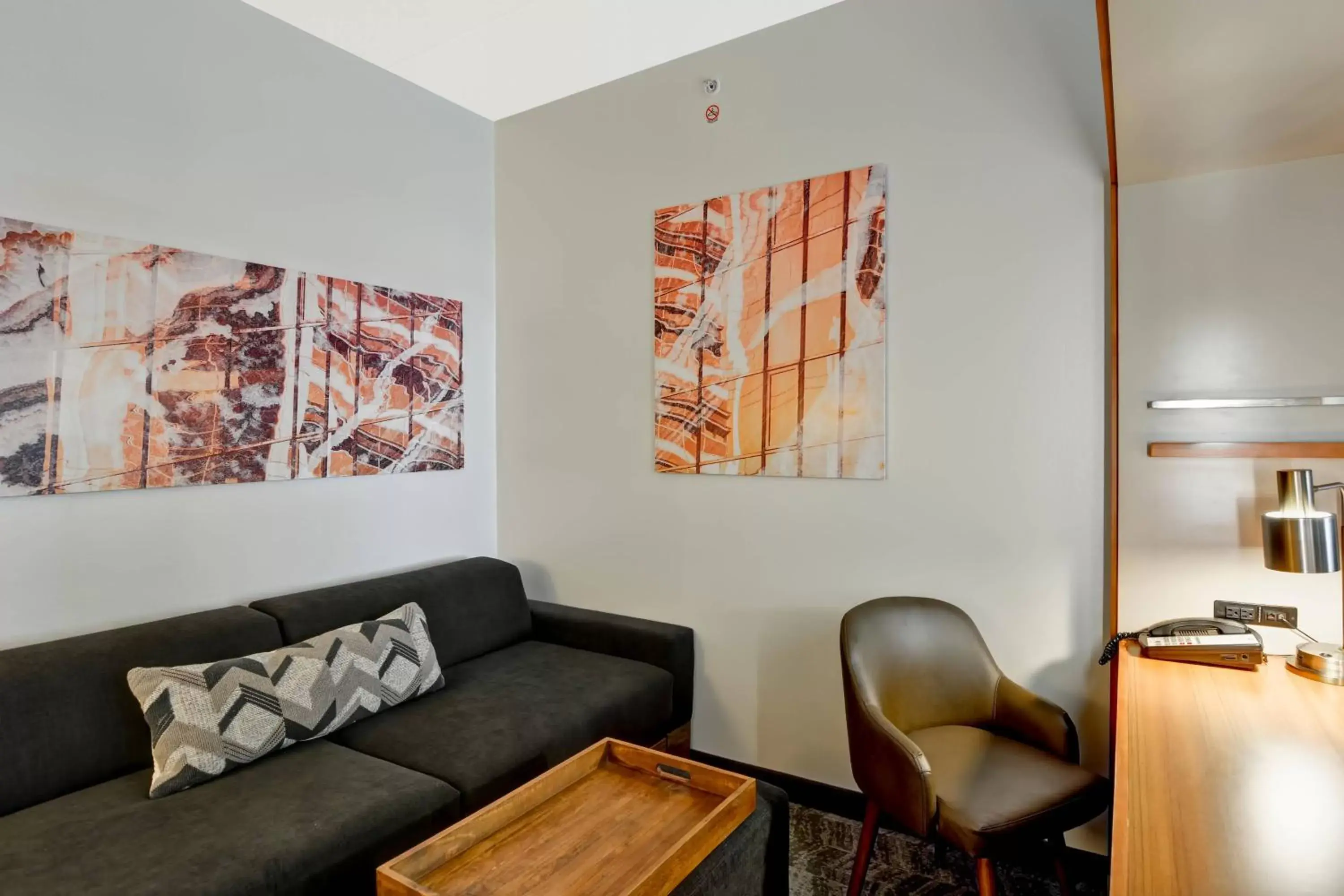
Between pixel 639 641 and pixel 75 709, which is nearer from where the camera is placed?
pixel 75 709

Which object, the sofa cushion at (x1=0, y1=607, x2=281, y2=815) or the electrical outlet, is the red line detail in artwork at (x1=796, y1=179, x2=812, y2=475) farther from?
the sofa cushion at (x1=0, y1=607, x2=281, y2=815)

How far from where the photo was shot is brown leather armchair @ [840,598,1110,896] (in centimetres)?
180

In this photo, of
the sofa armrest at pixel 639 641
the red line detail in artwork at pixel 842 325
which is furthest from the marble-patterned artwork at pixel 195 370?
the red line detail in artwork at pixel 842 325

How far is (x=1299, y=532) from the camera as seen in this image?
1.79 meters

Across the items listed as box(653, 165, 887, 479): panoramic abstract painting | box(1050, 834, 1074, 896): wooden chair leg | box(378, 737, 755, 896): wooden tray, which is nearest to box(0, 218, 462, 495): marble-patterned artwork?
box(653, 165, 887, 479): panoramic abstract painting

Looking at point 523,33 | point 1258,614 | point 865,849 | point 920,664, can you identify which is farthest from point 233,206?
point 1258,614

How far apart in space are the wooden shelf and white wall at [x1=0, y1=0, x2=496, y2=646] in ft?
8.88

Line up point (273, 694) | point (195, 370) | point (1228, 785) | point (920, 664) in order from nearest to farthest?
point (1228, 785) → point (273, 694) → point (920, 664) → point (195, 370)

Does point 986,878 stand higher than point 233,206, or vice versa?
point 233,206

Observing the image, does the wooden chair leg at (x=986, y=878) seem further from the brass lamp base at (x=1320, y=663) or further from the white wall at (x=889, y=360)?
the brass lamp base at (x=1320, y=663)

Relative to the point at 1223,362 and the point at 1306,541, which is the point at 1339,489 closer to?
the point at 1306,541

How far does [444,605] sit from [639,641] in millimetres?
769

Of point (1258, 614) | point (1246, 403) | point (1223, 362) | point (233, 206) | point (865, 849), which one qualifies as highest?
point (233, 206)

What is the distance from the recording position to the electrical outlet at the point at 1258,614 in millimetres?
1962
